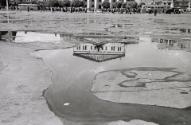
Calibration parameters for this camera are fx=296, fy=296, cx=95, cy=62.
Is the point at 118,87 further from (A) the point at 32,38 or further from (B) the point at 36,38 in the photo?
(A) the point at 32,38

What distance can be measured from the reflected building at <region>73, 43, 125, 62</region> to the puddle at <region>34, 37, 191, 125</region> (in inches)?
2.7

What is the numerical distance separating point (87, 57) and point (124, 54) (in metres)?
3.12

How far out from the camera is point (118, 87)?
511 inches

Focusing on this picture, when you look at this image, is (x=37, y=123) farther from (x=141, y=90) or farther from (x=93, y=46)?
(x=93, y=46)

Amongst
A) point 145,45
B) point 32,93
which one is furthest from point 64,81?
point 145,45

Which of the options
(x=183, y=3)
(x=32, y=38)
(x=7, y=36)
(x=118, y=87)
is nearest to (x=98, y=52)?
(x=118, y=87)

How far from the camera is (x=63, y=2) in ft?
520

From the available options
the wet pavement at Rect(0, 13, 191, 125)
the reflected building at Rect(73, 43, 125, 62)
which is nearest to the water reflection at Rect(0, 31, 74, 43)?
the reflected building at Rect(73, 43, 125, 62)

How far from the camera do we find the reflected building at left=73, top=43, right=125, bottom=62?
20.1m

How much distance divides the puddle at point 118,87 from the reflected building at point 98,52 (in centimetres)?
7

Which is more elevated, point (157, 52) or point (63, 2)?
point (63, 2)

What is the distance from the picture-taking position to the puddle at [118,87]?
9.85m

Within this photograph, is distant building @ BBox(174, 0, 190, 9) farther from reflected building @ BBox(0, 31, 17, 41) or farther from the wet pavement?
the wet pavement

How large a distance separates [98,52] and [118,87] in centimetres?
931
